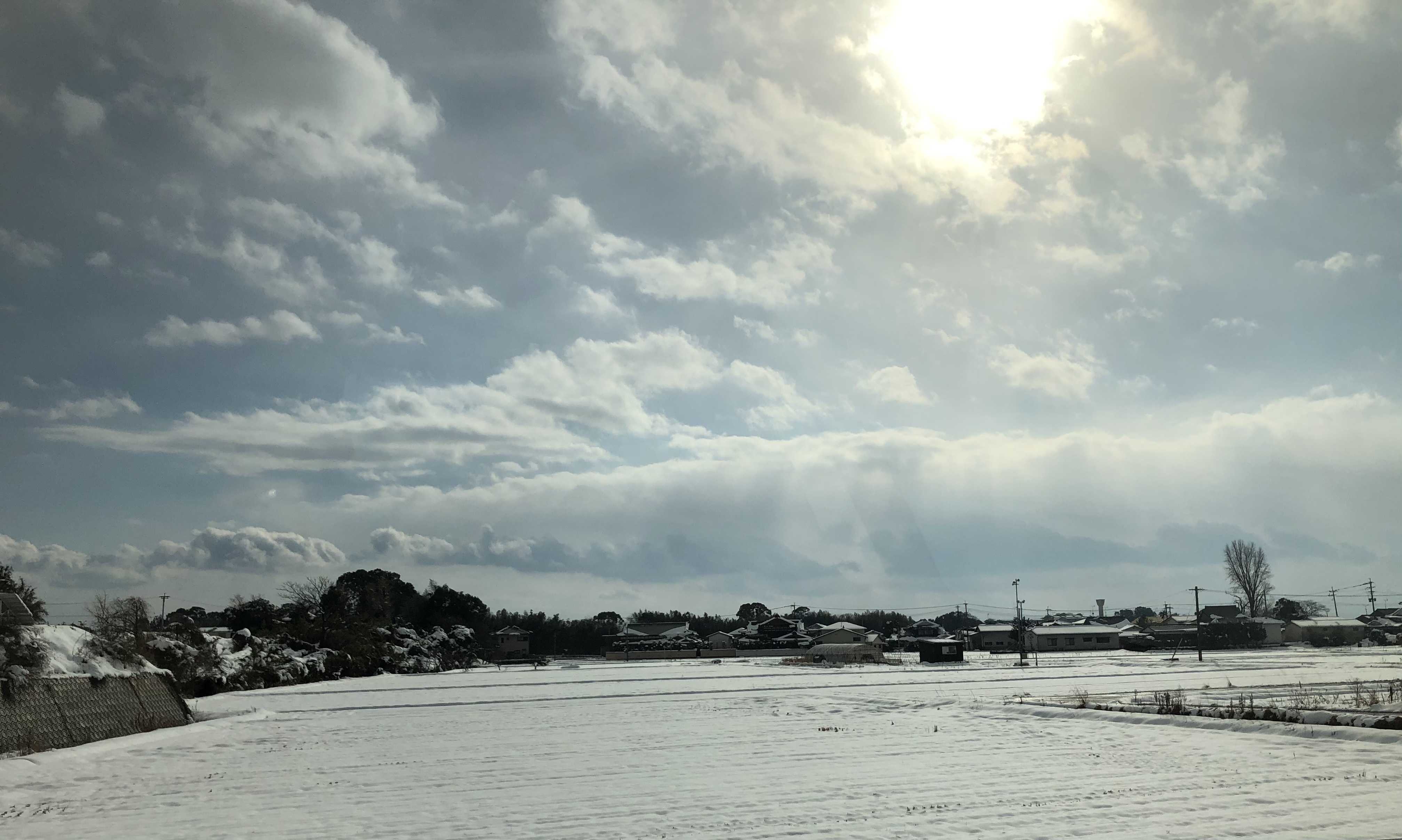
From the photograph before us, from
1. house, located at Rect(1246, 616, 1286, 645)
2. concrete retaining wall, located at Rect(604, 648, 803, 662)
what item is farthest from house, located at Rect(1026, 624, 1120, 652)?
concrete retaining wall, located at Rect(604, 648, 803, 662)

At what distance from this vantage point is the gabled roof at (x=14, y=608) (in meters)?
22.1

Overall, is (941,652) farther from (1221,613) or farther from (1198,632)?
(1221,613)

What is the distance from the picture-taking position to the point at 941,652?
73.0 meters

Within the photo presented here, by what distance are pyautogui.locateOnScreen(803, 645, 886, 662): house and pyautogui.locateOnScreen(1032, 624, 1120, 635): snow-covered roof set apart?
4099cm

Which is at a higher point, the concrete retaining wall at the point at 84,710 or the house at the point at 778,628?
the concrete retaining wall at the point at 84,710

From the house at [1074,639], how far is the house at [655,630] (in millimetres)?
57386

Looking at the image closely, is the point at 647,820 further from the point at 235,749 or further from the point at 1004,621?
the point at 1004,621

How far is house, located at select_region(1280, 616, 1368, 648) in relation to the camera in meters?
110

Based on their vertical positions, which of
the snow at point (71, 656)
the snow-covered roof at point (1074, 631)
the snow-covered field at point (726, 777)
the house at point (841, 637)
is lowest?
the house at point (841, 637)

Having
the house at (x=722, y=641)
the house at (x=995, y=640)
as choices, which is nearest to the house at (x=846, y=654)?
the house at (x=722, y=641)

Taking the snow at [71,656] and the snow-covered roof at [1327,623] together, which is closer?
the snow at [71,656]

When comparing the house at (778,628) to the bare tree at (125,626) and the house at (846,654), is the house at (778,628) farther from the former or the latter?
the bare tree at (125,626)

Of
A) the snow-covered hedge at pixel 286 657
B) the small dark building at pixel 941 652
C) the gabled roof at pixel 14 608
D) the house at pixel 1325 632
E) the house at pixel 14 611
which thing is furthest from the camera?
the house at pixel 1325 632

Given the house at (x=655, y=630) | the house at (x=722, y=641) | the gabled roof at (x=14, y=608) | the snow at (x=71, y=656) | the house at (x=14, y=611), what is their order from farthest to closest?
the house at (x=655, y=630), the house at (x=722, y=641), the gabled roof at (x=14, y=608), the snow at (x=71, y=656), the house at (x=14, y=611)
